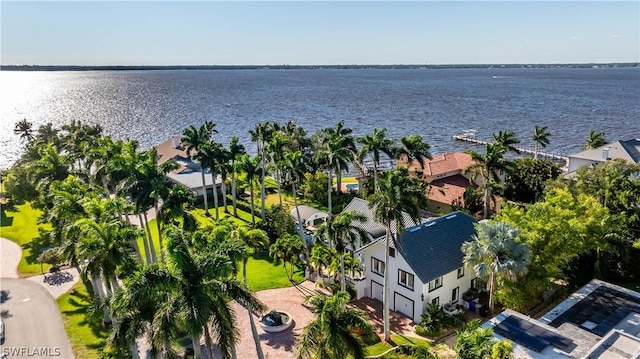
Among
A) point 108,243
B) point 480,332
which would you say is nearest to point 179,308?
point 108,243

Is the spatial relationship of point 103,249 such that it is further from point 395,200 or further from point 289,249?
point 395,200

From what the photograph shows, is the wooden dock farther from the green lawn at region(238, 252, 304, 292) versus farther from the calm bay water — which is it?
the green lawn at region(238, 252, 304, 292)

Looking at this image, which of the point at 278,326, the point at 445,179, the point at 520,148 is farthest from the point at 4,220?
the point at 520,148

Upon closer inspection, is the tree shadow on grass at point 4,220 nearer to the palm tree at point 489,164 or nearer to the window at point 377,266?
the window at point 377,266

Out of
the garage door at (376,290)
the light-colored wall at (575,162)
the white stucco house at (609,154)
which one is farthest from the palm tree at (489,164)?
the garage door at (376,290)

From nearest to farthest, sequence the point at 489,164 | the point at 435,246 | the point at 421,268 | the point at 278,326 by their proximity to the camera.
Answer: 1. the point at 278,326
2. the point at 421,268
3. the point at 435,246
4. the point at 489,164

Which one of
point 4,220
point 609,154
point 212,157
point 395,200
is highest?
point 395,200

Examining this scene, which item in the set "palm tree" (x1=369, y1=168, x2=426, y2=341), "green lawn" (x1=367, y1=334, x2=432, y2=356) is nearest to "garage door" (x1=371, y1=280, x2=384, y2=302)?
"green lawn" (x1=367, y1=334, x2=432, y2=356)
